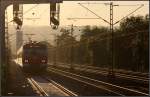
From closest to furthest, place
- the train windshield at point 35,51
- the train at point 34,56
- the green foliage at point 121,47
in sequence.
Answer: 1. the train at point 34,56
2. the train windshield at point 35,51
3. the green foliage at point 121,47

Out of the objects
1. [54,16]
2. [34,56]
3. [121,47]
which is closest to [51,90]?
[54,16]

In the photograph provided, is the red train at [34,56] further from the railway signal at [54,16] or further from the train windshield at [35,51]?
the railway signal at [54,16]

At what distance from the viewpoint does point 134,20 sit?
74.1m

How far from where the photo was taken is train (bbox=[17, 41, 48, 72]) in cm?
3862

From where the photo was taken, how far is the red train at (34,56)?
38.6 m

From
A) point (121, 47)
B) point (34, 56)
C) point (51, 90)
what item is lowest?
point (51, 90)

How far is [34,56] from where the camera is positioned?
3872 centimetres

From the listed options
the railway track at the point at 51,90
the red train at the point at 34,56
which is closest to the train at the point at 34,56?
the red train at the point at 34,56

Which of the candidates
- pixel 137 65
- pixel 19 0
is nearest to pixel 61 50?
pixel 137 65

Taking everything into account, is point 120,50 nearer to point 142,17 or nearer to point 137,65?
point 137,65

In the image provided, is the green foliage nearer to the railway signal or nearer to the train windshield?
the train windshield

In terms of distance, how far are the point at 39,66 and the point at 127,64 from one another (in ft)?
87.5

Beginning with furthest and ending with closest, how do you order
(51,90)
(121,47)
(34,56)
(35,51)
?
(121,47) → (35,51) → (34,56) → (51,90)

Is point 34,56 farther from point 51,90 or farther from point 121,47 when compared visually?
point 121,47
